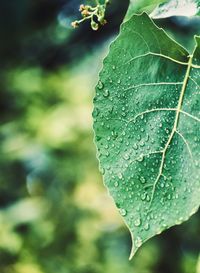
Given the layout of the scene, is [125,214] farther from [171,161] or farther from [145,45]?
[145,45]

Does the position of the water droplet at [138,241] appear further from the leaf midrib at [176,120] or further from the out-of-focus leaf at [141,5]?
the out-of-focus leaf at [141,5]

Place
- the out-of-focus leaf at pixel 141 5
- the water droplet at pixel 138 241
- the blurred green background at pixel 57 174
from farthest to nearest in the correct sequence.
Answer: the blurred green background at pixel 57 174
the out-of-focus leaf at pixel 141 5
the water droplet at pixel 138 241

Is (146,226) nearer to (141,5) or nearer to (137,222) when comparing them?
(137,222)

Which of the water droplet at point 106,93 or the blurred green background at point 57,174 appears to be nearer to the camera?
the water droplet at point 106,93

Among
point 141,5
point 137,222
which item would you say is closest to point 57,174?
point 141,5

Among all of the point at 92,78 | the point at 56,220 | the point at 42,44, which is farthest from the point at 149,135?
the point at 42,44

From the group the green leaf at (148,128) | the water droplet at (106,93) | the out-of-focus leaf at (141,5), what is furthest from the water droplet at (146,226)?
the out-of-focus leaf at (141,5)

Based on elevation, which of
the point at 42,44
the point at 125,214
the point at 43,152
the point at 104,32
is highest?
the point at 42,44
